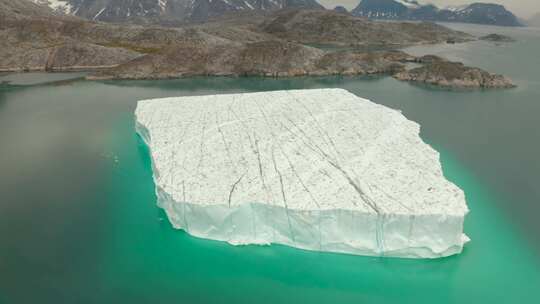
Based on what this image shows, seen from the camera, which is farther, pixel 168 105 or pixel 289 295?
pixel 168 105

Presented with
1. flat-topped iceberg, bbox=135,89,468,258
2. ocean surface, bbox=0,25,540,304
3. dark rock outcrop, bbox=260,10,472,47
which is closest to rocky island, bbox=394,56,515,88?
ocean surface, bbox=0,25,540,304

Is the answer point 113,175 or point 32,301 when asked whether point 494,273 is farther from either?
point 113,175

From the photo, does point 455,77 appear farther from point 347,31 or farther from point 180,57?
point 347,31

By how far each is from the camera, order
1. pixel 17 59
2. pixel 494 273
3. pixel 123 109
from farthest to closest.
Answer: pixel 17 59 < pixel 123 109 < pixel 494 273

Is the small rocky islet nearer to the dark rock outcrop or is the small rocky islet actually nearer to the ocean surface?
the ocean surface

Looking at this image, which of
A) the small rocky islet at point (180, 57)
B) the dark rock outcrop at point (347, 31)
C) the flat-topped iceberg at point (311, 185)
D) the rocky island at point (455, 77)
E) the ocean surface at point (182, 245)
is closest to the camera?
the ocean surface at point (182, 245)

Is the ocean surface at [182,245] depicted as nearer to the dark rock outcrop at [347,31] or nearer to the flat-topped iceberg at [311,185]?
the flat-topped iceberg at [311,185]

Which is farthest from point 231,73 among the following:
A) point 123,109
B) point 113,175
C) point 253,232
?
point 253,232

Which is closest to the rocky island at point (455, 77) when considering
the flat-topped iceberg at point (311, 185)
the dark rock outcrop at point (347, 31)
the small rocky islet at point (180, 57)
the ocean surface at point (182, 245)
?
the small rocky islet at point (180, 57)

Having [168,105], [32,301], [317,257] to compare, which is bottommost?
[32,301]
